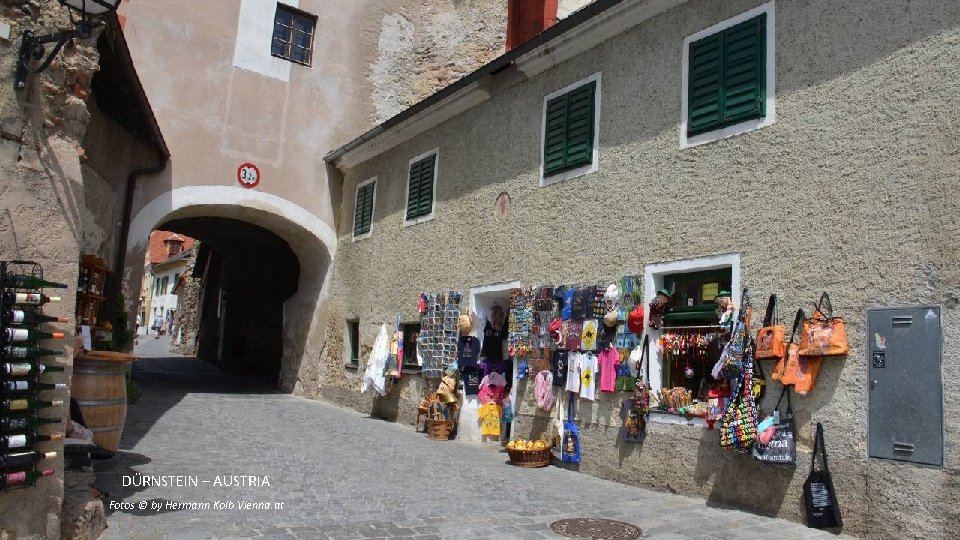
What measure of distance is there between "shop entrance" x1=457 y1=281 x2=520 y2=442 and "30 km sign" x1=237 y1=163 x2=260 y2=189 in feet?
20.0

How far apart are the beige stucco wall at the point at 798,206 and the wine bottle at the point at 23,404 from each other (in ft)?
17.7

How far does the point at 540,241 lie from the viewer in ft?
30.9

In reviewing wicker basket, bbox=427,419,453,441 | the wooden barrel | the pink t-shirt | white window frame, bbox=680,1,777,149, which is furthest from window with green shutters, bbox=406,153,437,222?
the wooden barrel

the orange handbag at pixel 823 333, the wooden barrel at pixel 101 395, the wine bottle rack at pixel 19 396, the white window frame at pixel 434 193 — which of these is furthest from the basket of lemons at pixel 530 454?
the wine bottle rack at pixel 19 396

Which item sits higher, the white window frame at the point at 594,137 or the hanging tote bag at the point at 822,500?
the white window frame at the point at 594,137

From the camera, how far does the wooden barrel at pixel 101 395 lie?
590cm

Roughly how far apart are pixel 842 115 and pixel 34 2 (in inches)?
243

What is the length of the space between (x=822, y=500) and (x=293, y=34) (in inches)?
527

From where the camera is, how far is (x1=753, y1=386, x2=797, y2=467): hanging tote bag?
19.7ft

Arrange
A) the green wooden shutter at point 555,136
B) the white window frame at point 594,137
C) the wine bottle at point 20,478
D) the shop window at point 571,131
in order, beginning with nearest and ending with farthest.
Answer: the wine bottle at point 20,478, the white window frame at point 594,137, the shop window at point 571,131, the green wooden shutter at point 555,136

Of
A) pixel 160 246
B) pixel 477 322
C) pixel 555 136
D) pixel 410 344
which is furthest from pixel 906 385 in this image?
pixel 160 246

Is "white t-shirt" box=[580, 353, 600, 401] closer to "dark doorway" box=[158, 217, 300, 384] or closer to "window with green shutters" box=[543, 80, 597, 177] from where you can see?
"window with green shutters" box=[543, 80, 597, 177]

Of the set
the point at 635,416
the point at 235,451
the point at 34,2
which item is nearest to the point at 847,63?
the point at 635,416

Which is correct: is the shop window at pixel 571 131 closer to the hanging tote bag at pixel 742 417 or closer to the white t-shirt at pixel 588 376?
the white t-shirt at pixel 588 376
